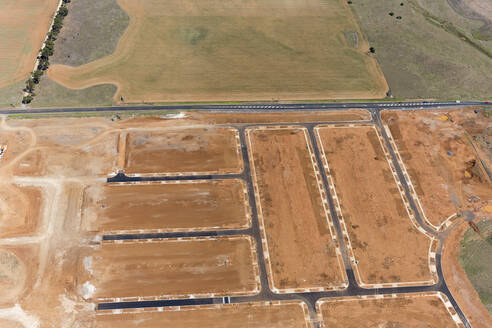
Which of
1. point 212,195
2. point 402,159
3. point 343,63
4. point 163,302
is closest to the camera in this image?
point 163,302

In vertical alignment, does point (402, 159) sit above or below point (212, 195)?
above

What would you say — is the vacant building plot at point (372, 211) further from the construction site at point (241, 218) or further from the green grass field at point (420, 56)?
the green grass field at point (420, 56)

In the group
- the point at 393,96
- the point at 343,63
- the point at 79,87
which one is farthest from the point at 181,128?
the point at 393,96

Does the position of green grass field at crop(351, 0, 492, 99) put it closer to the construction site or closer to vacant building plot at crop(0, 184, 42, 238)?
the construction site

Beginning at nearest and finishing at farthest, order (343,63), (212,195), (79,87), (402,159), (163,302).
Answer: (163,302) < (212,195) < (402,159) < (79,87) < (343,63)

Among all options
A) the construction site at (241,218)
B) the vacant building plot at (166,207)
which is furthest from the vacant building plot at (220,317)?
the vacant building plot at (166,207)

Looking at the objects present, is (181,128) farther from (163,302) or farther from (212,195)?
(163,302)

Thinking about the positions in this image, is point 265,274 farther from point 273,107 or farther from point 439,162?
Result: point 439,162

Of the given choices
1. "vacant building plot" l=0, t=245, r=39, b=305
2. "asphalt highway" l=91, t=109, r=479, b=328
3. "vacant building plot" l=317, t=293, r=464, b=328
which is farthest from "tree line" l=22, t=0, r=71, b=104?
"vacant building plot" l=317, t=293, r=464, b=328
